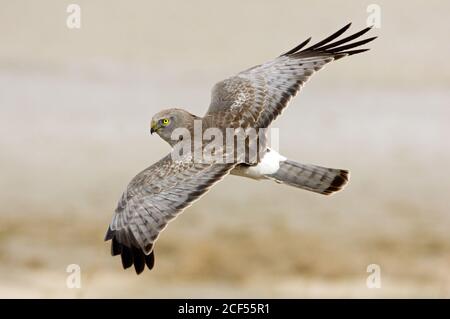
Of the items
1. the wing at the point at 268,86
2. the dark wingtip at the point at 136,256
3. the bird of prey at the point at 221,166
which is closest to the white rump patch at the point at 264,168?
the bird of prey at the point at 221,166

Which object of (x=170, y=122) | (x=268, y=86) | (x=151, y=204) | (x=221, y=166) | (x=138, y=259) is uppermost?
(x=268, y=86)

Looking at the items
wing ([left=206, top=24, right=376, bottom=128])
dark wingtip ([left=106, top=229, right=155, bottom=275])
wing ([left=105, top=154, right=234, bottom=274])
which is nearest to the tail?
wing ([left=206, top=24, right=376, bottom=128])

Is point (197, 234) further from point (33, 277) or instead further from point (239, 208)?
point (33, 277)

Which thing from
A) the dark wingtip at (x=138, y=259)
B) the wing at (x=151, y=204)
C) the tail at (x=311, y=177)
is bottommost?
the dark wingtip at (x=138, y=259)

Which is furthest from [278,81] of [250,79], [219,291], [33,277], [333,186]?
[33,277]

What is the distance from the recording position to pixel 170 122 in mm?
7957

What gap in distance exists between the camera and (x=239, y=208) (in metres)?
13.5

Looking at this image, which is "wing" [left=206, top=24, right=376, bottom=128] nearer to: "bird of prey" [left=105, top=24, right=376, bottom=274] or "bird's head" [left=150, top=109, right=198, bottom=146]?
"bird of prey" [left=105, top=24, right=376, bottom=274]

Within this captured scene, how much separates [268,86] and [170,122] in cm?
79

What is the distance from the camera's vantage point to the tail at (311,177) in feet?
25.8

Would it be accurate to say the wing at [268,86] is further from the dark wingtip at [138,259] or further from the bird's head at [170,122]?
the dark wingtip at [138,259]

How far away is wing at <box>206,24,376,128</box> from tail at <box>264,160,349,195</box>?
364 millimetres

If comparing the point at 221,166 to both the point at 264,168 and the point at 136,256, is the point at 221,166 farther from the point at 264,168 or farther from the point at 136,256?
the point at 136,256

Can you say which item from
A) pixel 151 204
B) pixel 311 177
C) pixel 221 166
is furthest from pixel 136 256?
pixel 311 177
